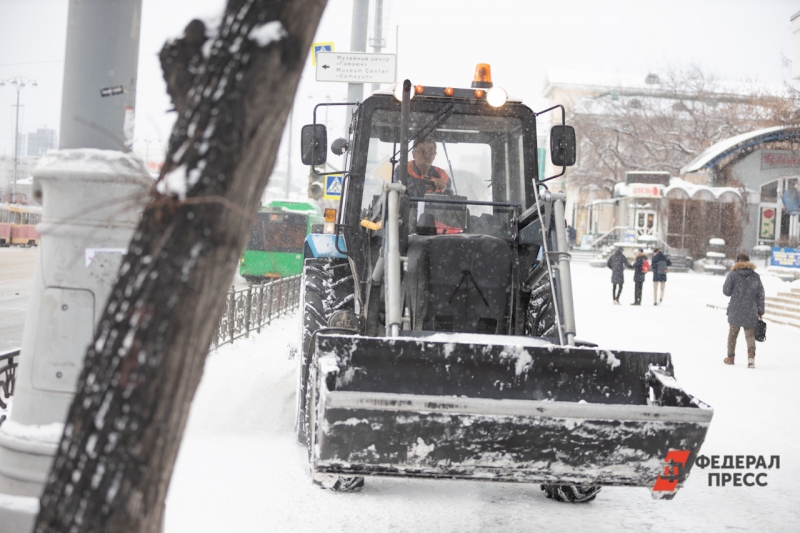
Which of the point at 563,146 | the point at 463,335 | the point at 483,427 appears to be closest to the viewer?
the point at 483,427

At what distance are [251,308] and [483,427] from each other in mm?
8808

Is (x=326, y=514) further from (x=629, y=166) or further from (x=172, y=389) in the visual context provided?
(x=629, y=166)

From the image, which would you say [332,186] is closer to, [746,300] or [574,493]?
[746,300]

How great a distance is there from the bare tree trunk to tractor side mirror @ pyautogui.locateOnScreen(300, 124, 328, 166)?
346 centimetres

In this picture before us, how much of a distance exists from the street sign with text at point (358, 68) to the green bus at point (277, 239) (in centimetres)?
1347

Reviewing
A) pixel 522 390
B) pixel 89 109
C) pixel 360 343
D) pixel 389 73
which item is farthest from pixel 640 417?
pixel 389 73

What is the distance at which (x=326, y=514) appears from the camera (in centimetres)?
423

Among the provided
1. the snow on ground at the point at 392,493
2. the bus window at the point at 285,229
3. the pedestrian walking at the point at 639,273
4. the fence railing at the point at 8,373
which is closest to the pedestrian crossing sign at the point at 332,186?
the snow on ground at the point at 392,493

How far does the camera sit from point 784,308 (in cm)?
1798

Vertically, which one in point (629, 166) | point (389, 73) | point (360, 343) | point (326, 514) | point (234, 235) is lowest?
point (326, 514)

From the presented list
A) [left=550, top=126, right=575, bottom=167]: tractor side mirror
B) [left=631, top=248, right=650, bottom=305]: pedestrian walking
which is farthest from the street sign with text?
[left=631, top=248, right=650, bottom=305]: pedestrian walking

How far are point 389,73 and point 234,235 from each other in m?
9.29

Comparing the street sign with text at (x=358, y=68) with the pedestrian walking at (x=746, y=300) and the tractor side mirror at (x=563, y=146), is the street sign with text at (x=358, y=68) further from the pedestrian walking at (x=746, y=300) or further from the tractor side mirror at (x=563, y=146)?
the pedestrian walking at (x=746, y=300)

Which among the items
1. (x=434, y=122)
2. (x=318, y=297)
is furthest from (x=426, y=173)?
(x=318, y=297)
